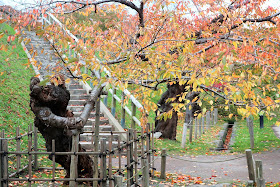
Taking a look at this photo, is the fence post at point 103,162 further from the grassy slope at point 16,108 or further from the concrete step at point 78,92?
the concrete step at point 78,92

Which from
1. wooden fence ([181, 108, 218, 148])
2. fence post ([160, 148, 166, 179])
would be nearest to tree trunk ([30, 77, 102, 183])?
fence post ([160, 148, 166, 179])

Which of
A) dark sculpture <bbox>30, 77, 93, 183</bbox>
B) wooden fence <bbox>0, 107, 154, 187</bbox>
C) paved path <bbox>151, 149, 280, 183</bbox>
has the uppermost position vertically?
dark sculpture <bbox>30, 77, 93, 183</bbox>

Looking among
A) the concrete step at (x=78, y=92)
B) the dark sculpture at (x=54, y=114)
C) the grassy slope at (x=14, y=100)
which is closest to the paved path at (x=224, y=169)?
the dark sculpture at (x=54, y=114)

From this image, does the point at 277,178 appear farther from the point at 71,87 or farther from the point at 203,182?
the point at 71,87

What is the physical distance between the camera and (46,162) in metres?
10.0

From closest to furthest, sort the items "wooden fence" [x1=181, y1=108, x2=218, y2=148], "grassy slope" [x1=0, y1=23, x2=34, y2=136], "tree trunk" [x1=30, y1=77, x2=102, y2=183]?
"tree trunk" [x1=30, y1=77, x2=102, y2=183]
"grassy slope" [x1=0, y1=23, x2=34, y2=136]
"wooden fence" [x1=181, y1=108, x2=218, y2=148]

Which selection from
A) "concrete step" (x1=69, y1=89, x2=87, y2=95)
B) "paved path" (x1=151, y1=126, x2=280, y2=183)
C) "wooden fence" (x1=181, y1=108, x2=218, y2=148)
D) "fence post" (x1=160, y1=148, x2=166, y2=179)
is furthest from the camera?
Answer: "wooden fence" (x1=181, y1=108, x2=218, y2=148)

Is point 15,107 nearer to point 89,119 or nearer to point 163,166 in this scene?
point 89,119

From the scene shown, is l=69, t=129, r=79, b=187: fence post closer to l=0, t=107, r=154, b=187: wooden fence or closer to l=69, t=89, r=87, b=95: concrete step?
l=0, t=107, r=154, b=187: wooden fence

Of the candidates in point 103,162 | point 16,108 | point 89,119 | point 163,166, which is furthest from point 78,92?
point 103,162

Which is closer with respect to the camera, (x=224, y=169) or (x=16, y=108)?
(x=224, y=169)

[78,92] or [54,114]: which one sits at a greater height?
[78,92]

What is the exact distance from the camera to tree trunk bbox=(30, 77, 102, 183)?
6.23 metres

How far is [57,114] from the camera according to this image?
7098 millimetres
